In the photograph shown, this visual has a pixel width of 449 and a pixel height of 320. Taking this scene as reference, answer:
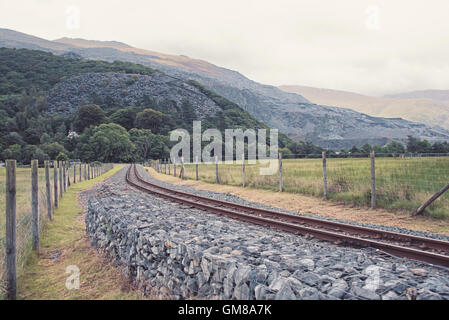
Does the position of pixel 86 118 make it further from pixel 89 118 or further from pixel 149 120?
pixel 149 120

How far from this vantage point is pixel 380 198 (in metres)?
10.9

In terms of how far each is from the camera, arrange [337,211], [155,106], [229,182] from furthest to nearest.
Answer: [155,106]
[229,182]
[337,211]

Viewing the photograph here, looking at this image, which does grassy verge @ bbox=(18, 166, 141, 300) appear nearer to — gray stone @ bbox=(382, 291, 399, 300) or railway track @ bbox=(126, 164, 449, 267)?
gray stone @ bbox=(382, 291, 399, 300)

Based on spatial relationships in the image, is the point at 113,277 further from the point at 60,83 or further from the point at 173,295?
the point at 60,83

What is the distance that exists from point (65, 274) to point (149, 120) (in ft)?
512

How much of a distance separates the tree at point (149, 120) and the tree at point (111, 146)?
3396 cm

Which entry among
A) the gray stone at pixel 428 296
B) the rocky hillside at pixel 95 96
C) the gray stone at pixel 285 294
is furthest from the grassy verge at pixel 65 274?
the rocky hillside at pixel 95 96

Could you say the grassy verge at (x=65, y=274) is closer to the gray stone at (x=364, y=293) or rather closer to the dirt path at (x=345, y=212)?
the gray stone at (x=364, y=293)

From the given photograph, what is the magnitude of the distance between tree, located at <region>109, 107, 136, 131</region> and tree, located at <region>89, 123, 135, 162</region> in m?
40.8

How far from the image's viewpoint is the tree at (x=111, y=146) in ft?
358

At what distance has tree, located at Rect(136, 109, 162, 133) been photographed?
511 feet

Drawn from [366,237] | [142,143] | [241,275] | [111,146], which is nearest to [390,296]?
[241,275]
